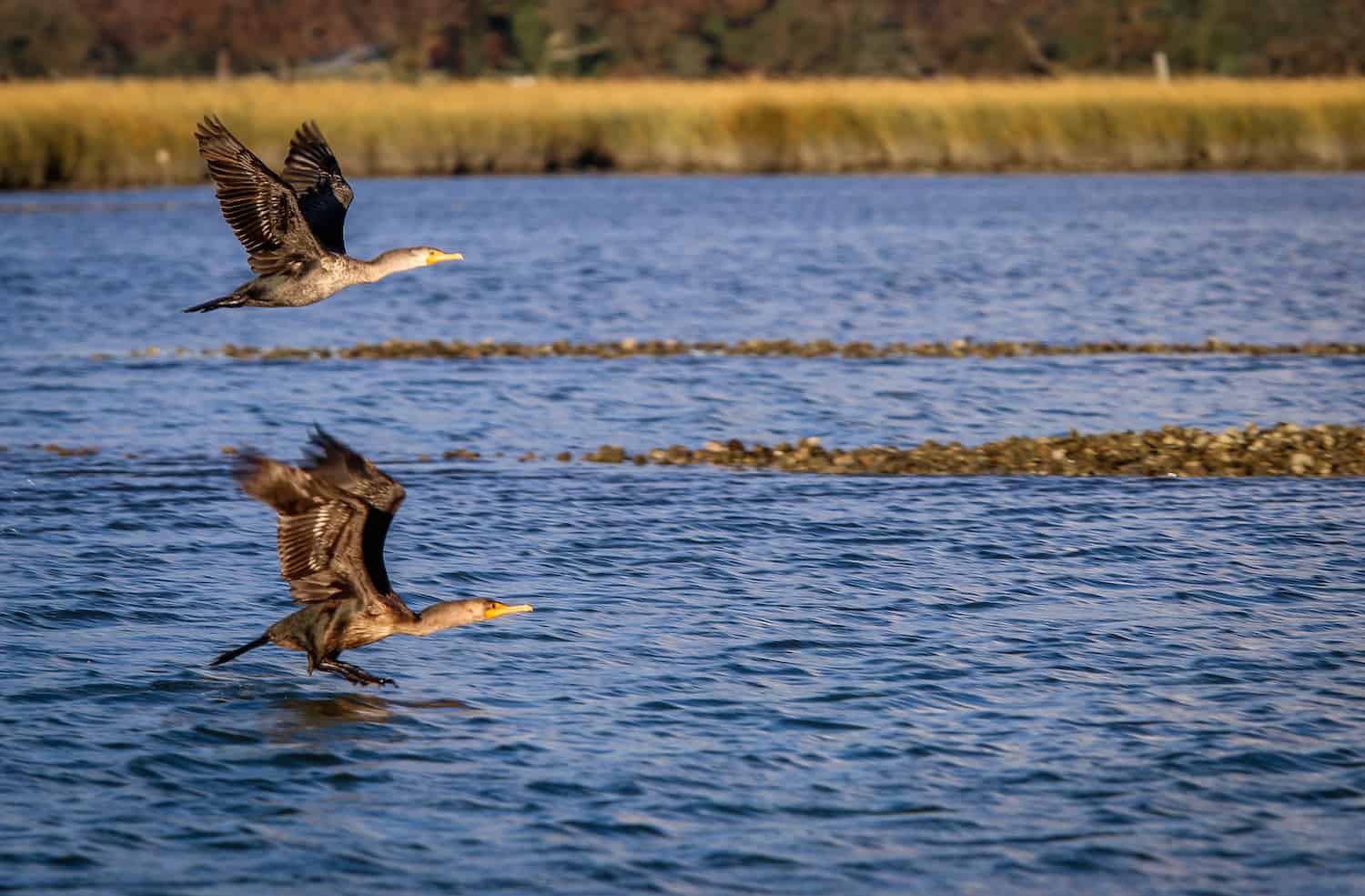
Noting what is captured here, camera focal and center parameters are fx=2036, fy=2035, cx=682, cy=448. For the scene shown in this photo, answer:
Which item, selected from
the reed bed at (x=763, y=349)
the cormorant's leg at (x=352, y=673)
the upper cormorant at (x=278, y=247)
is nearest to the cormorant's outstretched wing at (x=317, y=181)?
the upper cormorant at (x=278, y=247)

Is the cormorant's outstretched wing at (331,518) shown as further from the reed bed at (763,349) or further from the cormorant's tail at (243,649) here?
the reed bed at (763,349)

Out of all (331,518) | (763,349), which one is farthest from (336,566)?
(763,349)

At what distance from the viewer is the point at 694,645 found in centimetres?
1087

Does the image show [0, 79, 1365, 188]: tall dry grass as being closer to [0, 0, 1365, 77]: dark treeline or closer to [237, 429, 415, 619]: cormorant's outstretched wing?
[0, 0, 1365, 77]: dark treeline

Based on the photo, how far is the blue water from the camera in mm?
8078

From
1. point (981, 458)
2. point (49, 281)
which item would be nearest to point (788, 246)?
point (49, 281)

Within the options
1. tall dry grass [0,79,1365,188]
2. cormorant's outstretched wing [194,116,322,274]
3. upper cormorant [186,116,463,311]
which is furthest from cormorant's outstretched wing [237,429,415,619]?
tall dry grass [0,79,1365,188]

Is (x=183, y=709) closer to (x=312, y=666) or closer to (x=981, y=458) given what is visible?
(x=312, y=666)

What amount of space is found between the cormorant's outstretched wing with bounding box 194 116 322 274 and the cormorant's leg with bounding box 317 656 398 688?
2.97 m

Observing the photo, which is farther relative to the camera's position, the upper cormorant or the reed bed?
the reed bed

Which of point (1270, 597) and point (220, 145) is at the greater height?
point (220, 145)

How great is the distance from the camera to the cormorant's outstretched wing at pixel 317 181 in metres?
12.7

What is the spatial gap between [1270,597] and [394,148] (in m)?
36.4

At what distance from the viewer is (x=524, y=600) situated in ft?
39.4
